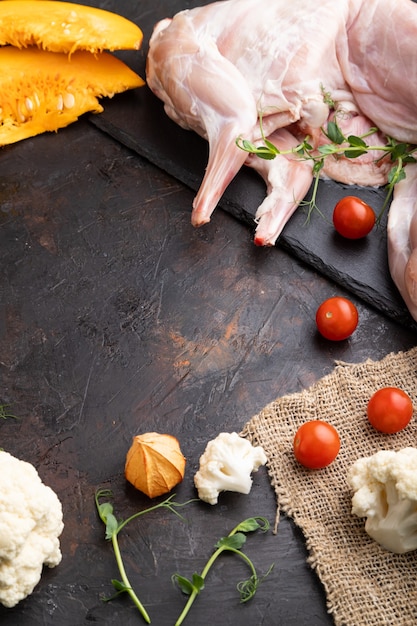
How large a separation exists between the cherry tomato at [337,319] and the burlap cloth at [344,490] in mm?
123

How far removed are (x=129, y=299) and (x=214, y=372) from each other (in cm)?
50

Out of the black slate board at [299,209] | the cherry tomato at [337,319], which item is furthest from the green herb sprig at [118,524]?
the black slate board at [299,209]

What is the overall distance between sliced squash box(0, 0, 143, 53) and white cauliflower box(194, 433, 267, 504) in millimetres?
2067

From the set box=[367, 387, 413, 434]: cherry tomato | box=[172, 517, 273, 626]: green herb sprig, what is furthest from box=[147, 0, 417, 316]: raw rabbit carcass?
box=[172, 517, 273, 626]: green herb sprig

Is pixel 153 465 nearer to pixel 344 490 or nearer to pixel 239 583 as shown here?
pixel 239 583

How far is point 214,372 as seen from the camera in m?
3.19

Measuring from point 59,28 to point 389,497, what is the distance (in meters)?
2.58

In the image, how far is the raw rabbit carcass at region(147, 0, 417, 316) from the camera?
3611 mm

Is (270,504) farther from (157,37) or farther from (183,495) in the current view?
(157,37)

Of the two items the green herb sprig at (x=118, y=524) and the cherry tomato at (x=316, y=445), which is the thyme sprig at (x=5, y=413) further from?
the cherry tomato at (x=316, y=445)

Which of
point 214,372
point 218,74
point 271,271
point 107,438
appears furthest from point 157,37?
point 107,438

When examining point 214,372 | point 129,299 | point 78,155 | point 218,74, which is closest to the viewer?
point 214,372

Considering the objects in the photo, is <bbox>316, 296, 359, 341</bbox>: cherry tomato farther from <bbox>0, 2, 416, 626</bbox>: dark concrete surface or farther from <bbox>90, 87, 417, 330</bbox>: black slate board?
<bbox>90, 87, 417, 330</bbox>: black slate board

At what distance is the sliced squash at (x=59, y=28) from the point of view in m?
3.88
